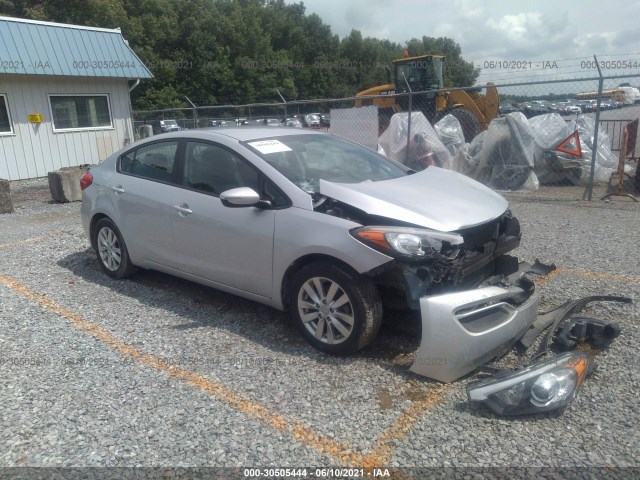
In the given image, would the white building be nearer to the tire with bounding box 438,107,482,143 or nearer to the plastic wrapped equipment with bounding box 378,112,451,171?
the plastic wrapped equipment with bounding box 378,112,451,171

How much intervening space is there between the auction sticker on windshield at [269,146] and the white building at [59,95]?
11.3 m

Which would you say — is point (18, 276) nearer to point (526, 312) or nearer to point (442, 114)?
point (526, 312)

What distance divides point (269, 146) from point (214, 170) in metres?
0.53

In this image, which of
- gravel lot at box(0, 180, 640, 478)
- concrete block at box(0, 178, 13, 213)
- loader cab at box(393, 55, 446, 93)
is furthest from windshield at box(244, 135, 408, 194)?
loader cab at box(393, 55, 446, 93)

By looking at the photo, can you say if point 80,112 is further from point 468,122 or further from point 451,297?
point 451,297

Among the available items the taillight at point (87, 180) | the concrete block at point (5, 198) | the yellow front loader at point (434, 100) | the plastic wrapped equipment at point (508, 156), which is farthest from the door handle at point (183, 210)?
the yellow front loader at point (434, 100)

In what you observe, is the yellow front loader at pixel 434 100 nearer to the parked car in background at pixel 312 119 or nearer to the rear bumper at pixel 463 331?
the parked car in background at pixel 312 119

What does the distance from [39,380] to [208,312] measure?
1480mm

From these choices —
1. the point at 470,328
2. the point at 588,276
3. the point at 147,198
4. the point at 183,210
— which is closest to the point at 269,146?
the point at 183,210

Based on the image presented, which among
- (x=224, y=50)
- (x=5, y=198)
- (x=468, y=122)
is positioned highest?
(x=224, y=50)

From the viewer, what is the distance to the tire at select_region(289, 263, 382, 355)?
359 centimetres

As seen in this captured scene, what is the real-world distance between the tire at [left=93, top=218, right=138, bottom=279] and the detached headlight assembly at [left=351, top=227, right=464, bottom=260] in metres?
3.03

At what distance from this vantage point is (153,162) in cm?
520

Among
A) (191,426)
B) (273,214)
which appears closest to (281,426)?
(191,426)
